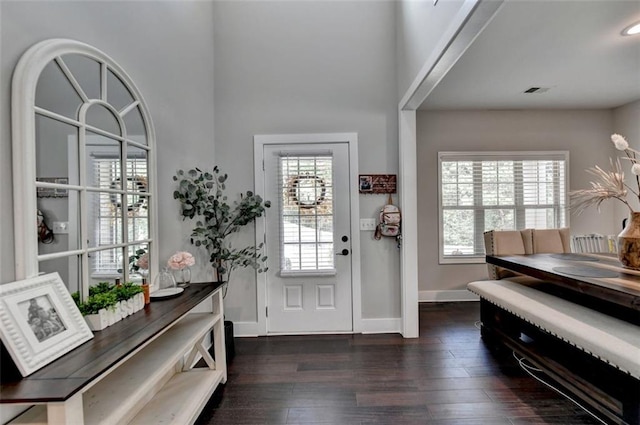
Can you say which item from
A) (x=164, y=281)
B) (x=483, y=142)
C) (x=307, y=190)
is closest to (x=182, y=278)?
(x=164, y=281)

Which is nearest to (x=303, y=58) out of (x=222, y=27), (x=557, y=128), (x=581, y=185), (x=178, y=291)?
(x=222, y=27)

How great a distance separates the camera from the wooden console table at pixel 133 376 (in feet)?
3.15

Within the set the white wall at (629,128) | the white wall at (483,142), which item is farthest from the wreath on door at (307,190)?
the white wall at (629,128)

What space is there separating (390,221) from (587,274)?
5.05ft

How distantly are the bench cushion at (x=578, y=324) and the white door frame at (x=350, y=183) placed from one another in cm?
123

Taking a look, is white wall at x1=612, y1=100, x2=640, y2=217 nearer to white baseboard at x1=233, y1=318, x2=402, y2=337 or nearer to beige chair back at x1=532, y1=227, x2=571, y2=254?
beige chair back at x1=532, y1=227, x2=571, y2=254

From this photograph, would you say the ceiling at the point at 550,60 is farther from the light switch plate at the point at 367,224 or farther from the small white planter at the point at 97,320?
the small white planter at the point at 97,320

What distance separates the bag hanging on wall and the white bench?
99 centimetres

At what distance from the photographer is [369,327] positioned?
3150 millimetres

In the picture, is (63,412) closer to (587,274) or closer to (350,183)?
(350,183)

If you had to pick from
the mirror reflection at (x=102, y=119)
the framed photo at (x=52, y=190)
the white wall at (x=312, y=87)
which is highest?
the white wall at (x=312, y=87)

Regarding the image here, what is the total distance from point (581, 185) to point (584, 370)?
340 cm

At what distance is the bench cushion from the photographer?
156 centimetres

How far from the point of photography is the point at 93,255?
153 centimetres
